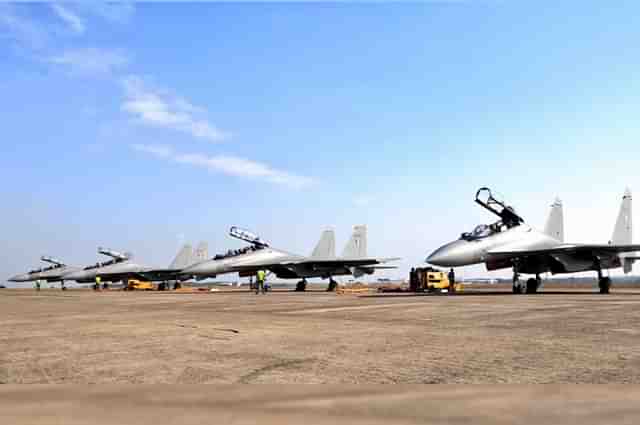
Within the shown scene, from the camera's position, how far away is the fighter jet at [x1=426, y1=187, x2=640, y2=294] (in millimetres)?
25484

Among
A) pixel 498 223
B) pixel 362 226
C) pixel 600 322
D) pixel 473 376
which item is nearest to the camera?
pixel 473 376

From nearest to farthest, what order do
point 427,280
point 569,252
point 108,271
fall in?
point 569,252
point 427,280
point 108,271

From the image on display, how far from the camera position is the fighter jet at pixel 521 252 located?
1003 inches

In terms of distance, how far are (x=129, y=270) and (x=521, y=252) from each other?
154ft

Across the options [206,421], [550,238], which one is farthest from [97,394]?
[550,238]

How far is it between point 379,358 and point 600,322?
620 centimetres

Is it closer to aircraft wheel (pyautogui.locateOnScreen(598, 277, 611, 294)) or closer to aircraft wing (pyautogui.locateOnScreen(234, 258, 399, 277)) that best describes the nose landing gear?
aircraft wheel (pyautogui.locateOnScreen(598, 277, 611, 294))

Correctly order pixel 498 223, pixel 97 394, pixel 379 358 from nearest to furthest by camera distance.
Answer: pixel 97 394 → pixel 379 358 → pixel 498 223

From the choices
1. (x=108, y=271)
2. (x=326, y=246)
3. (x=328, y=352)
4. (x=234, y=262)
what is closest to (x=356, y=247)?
(x=326, y=246)

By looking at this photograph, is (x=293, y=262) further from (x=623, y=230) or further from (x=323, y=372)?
(x=323, y=372)

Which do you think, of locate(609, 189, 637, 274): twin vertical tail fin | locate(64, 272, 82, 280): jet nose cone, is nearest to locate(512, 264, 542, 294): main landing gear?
locate(609, 189, 637, 274): twin vertical tail fin

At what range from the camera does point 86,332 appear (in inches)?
352

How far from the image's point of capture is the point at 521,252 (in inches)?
1053

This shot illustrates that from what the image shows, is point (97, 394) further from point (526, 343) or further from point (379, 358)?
point (526, 343)
